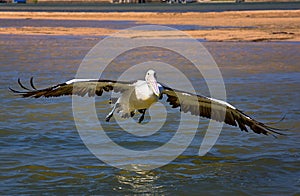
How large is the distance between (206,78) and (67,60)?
493 centimetres

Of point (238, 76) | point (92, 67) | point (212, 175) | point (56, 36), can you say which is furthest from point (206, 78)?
point (56, 36)

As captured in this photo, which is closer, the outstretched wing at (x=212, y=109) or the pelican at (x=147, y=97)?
the pelican at (x=147, y=97)

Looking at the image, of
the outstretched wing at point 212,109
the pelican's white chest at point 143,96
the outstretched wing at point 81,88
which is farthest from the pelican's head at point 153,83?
the outstretched wing at point 81,88

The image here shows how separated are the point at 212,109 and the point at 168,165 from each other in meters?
0.92

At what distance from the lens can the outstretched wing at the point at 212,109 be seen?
860 cm

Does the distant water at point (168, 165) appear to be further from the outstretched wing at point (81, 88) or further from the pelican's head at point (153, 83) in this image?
the pelican's head at point (153, 83)

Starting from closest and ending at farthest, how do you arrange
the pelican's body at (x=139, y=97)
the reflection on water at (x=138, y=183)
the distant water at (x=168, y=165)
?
1. the reflection on water at (x=138, y=183)
2. the distant water at (x=168, y=165)
3. the pelican's body at (x=139, y=97)

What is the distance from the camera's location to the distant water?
Result: 7648 mm

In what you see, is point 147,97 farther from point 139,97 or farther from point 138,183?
point 138,183

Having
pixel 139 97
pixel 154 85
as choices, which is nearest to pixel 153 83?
pixel 154 85

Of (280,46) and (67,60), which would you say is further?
(280,46)

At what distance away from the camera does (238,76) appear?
15656mm

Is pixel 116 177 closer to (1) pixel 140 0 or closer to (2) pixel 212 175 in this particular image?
(2) pixel 212 175

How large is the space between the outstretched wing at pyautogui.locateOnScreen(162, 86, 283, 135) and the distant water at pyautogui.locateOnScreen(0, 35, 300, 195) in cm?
45
